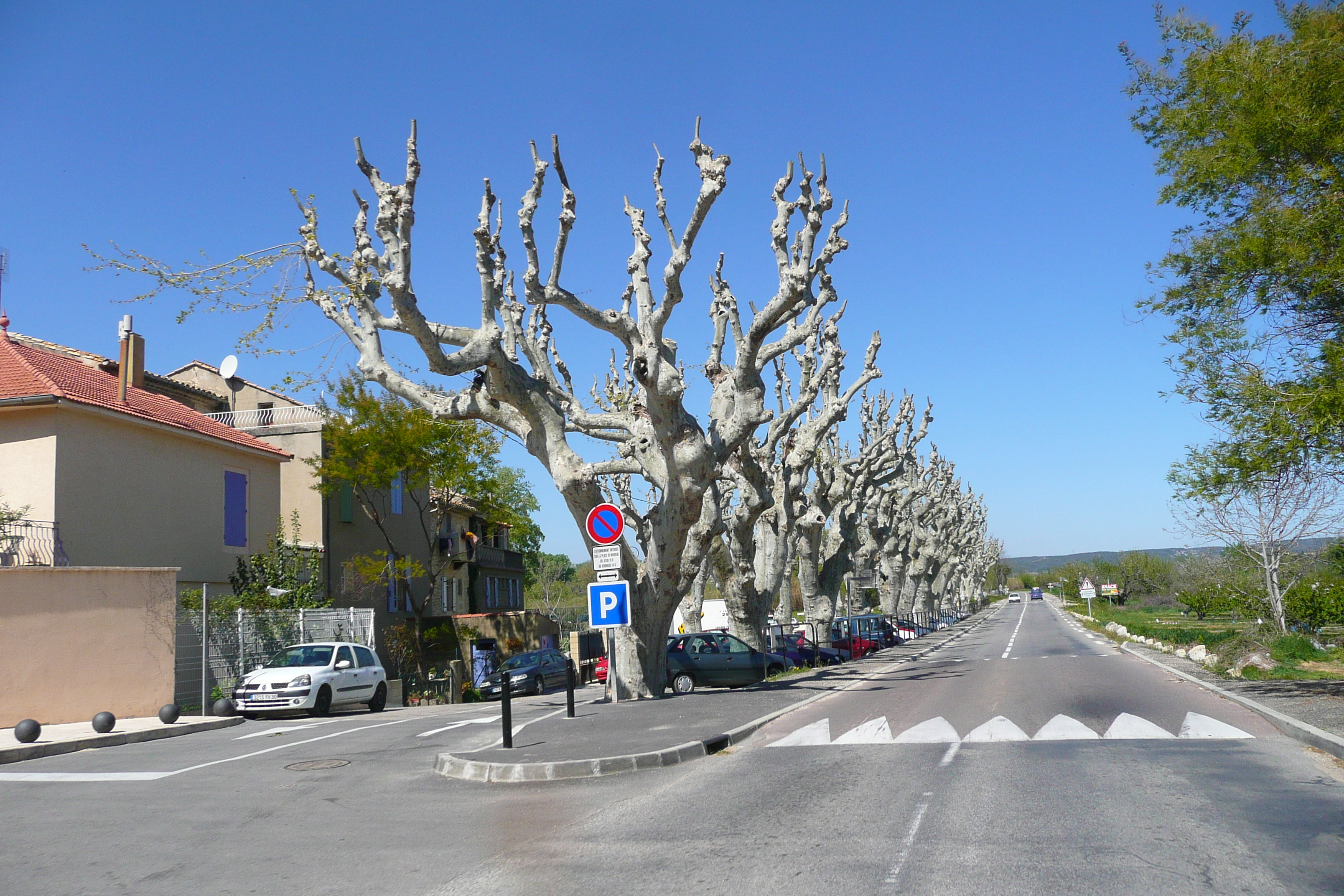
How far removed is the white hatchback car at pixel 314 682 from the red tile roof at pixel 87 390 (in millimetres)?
7404

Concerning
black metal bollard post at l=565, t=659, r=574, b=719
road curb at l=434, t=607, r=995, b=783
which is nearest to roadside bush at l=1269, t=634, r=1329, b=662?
road curb at l=434, t=607, r=995, b=783

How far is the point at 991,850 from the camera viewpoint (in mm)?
6371

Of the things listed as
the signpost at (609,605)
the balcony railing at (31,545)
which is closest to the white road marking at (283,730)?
the signpost at (609,605)

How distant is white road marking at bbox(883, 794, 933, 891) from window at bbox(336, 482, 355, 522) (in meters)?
27.7

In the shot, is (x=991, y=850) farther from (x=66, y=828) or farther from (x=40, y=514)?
(x=40, y=514)

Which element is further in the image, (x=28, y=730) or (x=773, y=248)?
(x=773, y=248)

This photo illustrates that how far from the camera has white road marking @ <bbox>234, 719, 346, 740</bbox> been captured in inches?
594

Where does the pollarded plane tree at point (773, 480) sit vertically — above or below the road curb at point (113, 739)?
above

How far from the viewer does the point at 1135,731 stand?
12031mm

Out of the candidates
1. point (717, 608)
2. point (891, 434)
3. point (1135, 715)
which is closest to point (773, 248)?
point (1135, 715)

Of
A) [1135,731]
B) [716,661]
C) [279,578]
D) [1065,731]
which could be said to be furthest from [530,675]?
[1135,731]

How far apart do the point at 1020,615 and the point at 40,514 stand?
85338mm

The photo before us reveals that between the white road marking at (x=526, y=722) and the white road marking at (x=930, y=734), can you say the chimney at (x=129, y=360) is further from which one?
the white road marking at (x=930, y=734)

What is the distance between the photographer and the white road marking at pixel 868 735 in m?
11.9
